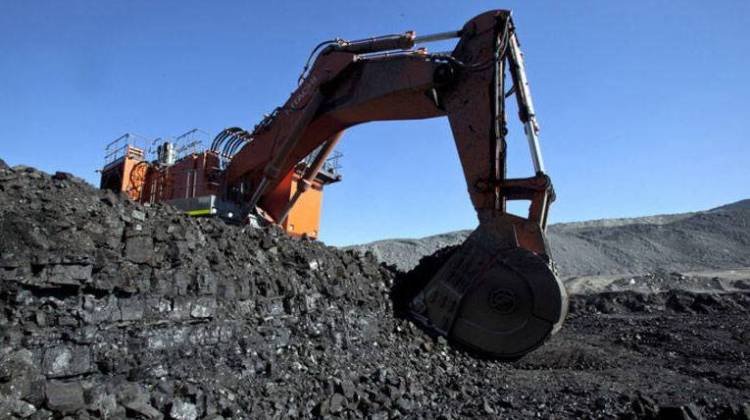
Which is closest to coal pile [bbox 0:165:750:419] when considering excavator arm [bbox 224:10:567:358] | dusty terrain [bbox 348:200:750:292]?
excavator arm [bbox 224:10:567:358]

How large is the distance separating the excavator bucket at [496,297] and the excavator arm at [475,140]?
0.04 feet

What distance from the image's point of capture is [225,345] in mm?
4996

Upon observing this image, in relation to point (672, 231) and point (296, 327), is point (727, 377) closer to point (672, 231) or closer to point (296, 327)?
point (296, 327)

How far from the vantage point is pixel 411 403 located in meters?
4.85

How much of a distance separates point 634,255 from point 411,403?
3483 cm

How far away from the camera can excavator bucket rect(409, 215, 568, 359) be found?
20.4ft

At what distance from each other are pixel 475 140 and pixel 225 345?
4.28 m

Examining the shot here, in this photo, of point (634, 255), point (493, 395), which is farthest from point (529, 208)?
point (634, 255)

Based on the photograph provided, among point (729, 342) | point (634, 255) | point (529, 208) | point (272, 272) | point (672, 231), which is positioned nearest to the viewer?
point (272, 272)

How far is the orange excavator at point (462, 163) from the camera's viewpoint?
6.52 metres

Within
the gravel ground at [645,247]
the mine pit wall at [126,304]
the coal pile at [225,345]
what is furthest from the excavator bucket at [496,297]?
the gravel ground at [645,247]

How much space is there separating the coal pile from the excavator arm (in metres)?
0.57

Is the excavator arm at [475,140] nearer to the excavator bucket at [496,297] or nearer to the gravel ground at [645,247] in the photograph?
the excavator bucket at [496,297]

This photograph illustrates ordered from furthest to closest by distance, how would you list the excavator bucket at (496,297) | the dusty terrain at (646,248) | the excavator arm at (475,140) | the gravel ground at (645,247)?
the gravel ground at (645,247), the dusty terrain at (646,248), the excavator arm at (475,140), the excavator bucket at (496,297)
